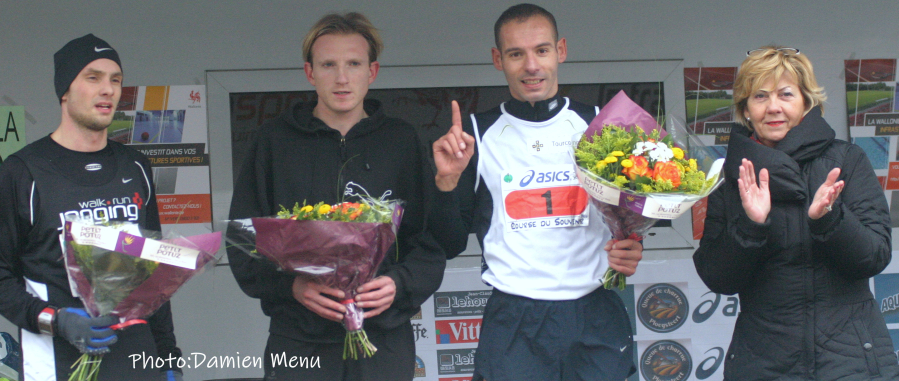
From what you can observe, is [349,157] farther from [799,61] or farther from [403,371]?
[799,61]

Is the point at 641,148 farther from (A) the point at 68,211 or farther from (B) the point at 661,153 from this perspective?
(A) the point at 68,211

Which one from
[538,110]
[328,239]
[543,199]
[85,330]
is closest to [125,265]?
[85,330]

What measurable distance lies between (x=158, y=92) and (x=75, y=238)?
81.3 inches

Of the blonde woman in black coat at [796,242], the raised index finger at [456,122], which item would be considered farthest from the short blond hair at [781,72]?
the raised index finger at [456,122]

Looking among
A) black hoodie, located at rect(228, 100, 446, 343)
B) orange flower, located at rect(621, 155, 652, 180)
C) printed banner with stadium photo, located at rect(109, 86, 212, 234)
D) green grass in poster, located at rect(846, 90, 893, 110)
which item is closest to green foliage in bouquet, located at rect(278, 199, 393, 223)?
black hoodie, located at rect(228, 100, 446, 343)

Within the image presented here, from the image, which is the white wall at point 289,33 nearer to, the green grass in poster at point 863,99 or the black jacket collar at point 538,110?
the green grass in poster at point 863,99

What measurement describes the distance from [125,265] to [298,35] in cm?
213

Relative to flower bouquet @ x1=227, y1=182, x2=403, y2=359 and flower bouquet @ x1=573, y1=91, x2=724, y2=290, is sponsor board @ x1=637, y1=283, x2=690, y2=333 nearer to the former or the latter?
flower bouquet @ x1=573, y1=91, x2=724, y2=290

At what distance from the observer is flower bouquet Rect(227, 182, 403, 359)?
6.57ft

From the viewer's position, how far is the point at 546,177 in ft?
7.86

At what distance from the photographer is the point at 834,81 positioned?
403cm

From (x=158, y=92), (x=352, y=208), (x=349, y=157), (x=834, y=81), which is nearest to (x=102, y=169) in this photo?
(x=349, y=157)

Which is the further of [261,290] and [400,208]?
[261,290]

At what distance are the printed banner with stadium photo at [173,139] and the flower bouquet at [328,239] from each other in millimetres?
1952
